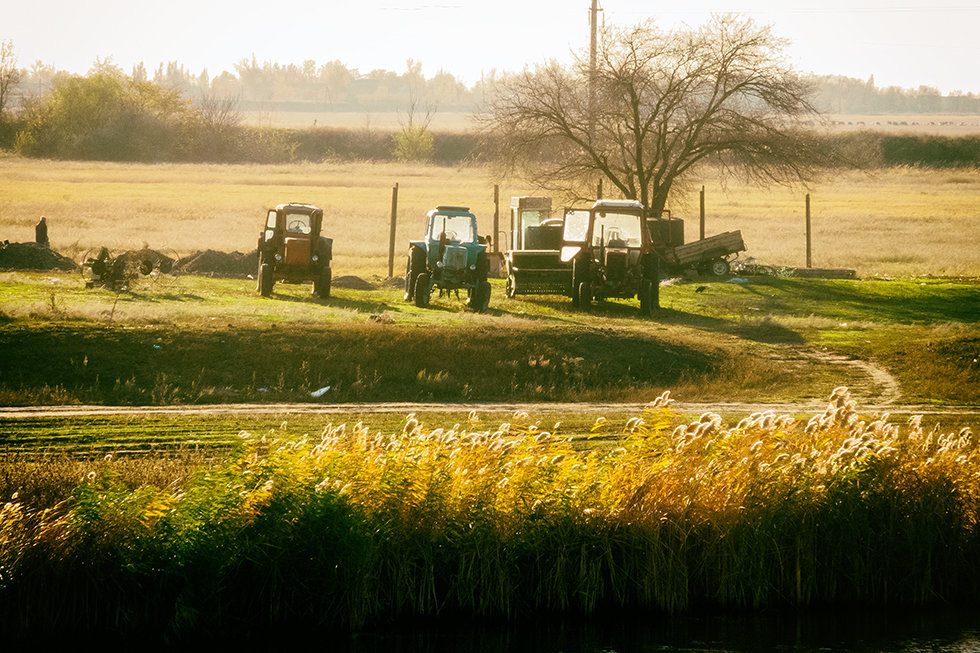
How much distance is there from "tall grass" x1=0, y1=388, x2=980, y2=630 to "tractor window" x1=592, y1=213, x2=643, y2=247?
52.1 ft

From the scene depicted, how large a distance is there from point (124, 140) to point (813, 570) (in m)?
87.8

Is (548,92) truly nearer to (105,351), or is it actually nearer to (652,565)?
(105,351)

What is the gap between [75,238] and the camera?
1832 inches

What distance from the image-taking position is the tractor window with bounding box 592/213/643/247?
30.4 metres

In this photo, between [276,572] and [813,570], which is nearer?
[276,572]

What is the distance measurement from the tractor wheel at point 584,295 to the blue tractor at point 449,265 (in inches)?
98.3

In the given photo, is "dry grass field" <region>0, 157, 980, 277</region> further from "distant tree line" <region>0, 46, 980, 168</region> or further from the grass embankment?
the grass embankment

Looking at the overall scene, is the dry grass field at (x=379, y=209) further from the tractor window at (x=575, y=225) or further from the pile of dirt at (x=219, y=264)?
the tractor window at (x=575, y=225)

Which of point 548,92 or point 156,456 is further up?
point 548,92

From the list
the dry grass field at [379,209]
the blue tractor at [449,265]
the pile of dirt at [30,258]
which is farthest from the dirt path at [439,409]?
the dry grass field at [379,209]

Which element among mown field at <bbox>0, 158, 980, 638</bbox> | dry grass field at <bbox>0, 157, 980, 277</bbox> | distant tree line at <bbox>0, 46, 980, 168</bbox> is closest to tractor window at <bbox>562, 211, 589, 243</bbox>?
mown field at <bbox>0, 158, 980, 638</bbox>

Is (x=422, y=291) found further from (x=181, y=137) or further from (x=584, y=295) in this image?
(x=181, y=137)

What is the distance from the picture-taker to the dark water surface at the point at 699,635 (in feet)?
41.7

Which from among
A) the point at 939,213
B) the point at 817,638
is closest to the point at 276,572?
the point at 817,638
